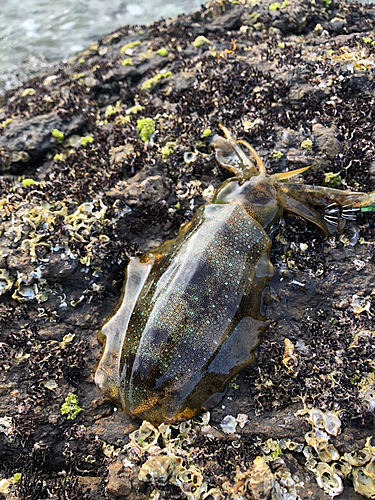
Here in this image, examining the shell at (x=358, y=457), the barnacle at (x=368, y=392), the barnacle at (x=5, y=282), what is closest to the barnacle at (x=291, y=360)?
the barnacle at (x=368, y=392)

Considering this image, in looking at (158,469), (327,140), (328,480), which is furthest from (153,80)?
(328,480)

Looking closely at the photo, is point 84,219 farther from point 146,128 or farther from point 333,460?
point 333,460

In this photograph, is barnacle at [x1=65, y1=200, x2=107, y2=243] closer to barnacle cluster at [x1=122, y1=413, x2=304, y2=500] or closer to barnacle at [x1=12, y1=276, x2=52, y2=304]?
barnacle at [x1=12, y1=276, x2=52, y2=304]

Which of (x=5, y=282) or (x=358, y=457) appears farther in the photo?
(x=5, y=282)

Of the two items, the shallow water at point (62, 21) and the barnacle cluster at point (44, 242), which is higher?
the shallow water at point (62, 21)

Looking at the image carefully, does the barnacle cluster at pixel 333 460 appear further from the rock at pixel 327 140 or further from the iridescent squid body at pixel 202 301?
the rock at pixel 327 140
